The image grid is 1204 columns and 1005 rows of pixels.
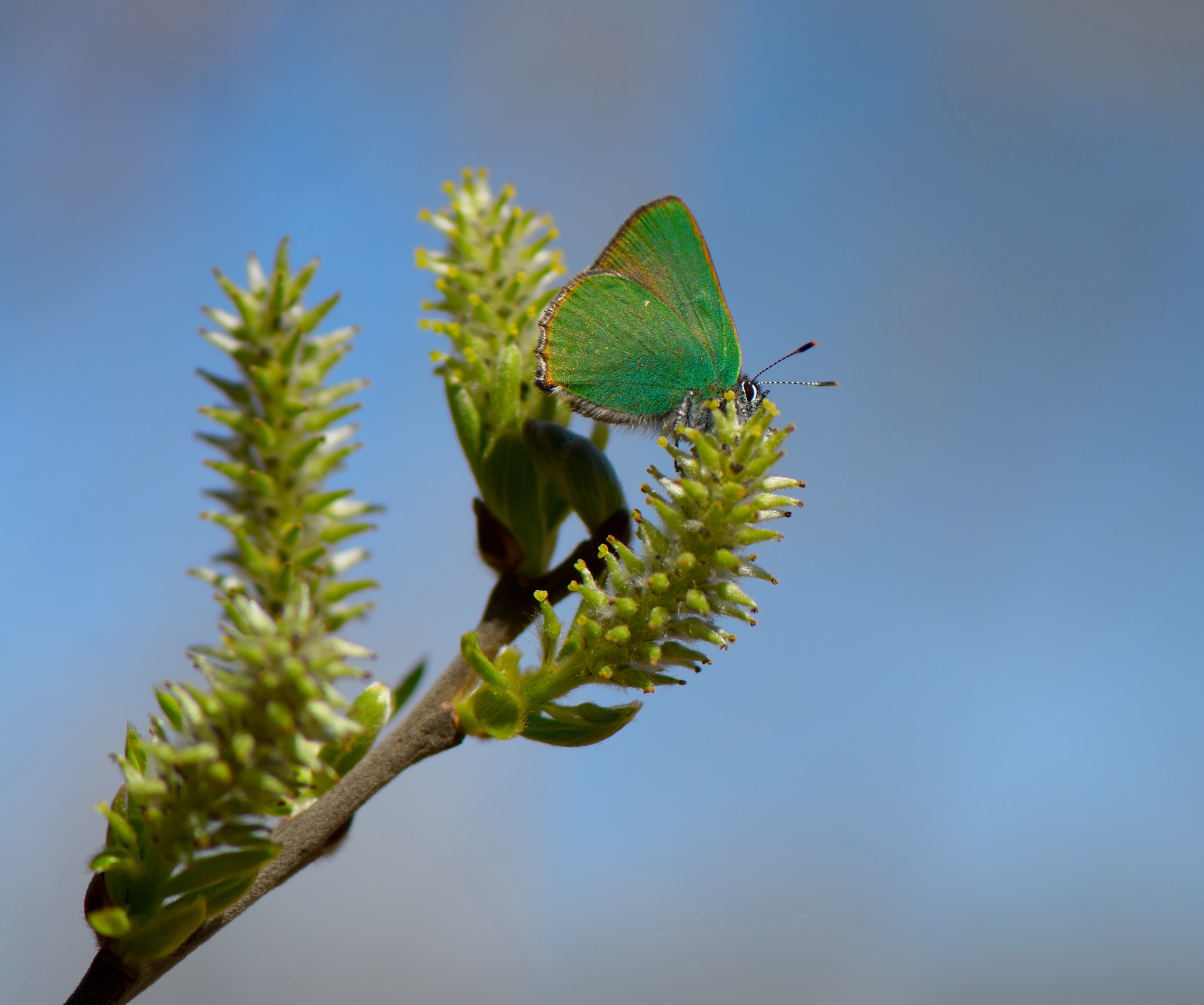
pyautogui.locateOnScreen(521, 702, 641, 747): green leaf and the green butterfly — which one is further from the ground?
the green butterfly

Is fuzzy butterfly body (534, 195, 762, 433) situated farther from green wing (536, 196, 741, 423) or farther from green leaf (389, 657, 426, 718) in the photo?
green leaf (389, 657, 426, 718)

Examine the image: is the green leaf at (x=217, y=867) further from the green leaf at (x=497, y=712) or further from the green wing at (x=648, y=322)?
the green wing at (x=648, y=322)

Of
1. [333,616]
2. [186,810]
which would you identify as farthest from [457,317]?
[186,810]

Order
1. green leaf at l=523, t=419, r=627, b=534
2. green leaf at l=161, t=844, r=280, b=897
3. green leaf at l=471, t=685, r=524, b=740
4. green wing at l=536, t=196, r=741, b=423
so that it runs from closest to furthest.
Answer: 1. green leaf at l=161, t=844, r=280, b=897
2. green leaf at l=471, t=685, r=524, b=740
3. green leaf at l=523, t=419, r=627, b=534
4. green wing at l=536, t=196, r=741, b=423

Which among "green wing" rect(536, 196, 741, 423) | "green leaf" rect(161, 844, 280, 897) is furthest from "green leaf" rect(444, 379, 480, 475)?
"green leaf" rect(161, 844, 280, 897)

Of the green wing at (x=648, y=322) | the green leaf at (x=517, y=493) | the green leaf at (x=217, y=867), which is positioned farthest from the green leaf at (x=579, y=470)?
the green leaf at (x=217, y=867)

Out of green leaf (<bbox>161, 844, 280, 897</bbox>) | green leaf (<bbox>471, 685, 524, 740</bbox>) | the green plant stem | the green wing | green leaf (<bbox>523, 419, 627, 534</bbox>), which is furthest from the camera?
the green wing

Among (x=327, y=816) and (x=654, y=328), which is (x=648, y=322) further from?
(x=327, y=816)
